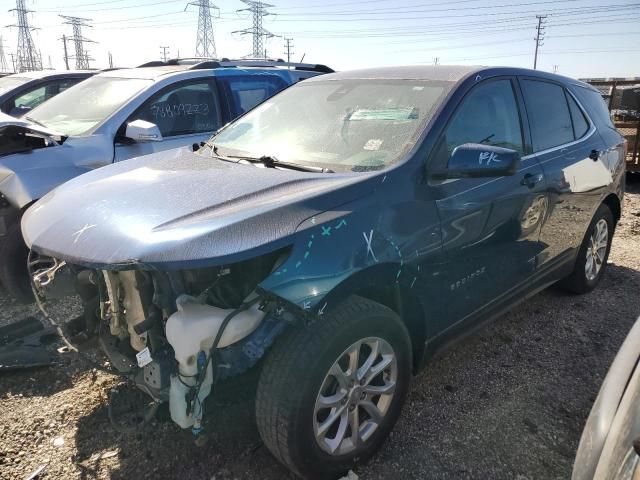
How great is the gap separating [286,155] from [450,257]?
100cm

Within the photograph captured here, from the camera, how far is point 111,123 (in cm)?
440

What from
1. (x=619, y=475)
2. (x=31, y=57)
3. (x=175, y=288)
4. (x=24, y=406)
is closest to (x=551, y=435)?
(x=619, y=475)

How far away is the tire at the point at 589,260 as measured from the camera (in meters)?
4.03

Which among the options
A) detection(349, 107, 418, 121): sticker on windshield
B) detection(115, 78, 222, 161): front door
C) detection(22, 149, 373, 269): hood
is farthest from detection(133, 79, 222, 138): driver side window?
detection(349, 107, 418, 121): sticker on windshield

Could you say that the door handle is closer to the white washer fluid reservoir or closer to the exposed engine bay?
the exposed engine bay

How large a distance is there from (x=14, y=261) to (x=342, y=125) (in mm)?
2708

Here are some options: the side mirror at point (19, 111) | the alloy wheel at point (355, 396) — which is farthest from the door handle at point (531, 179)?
the side mirror at point (19, 111)

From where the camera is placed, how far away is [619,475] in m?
1.36

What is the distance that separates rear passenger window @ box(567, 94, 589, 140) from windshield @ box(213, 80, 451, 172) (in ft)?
4.91

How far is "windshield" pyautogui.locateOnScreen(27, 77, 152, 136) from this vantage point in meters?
4.59

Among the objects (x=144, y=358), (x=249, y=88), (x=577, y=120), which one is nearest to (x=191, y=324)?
(x=144, y=358)

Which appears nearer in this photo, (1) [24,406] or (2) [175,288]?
(2) [175,288]

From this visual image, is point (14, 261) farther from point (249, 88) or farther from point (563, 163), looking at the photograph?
point (563, 163)

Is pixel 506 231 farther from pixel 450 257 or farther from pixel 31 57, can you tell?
pixel 31 57
